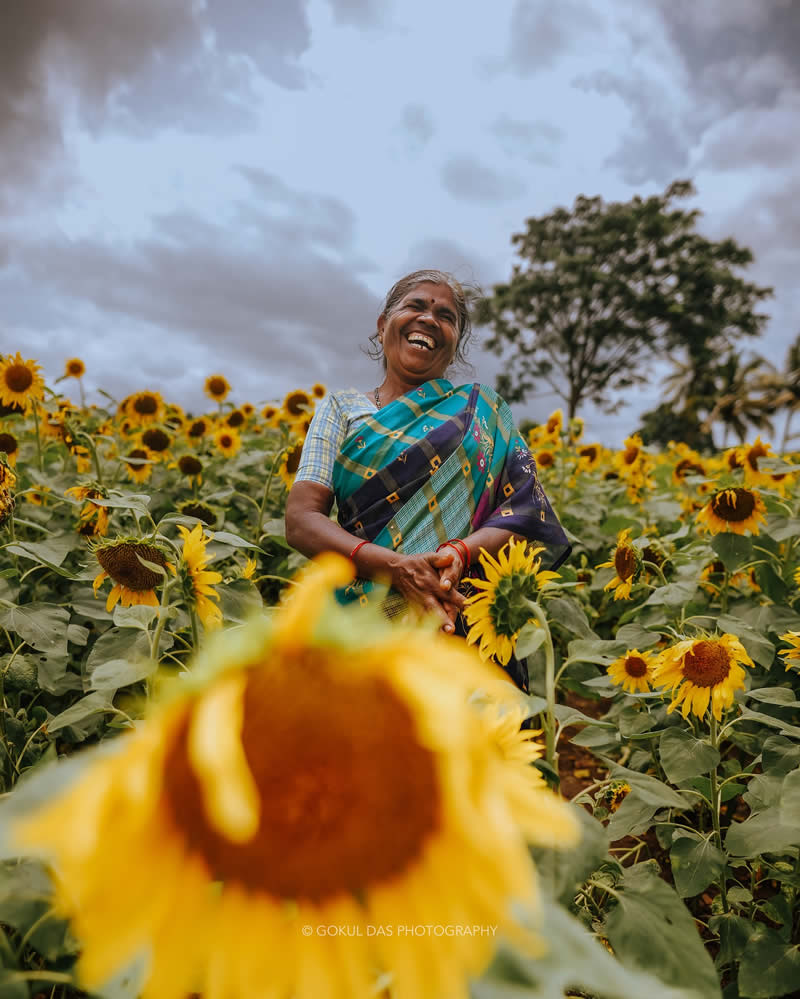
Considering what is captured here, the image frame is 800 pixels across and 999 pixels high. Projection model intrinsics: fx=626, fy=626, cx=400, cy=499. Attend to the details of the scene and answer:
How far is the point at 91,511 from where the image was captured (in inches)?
80.5

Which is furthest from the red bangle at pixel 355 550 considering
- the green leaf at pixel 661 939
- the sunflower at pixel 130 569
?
the green leaf at pixel 661 939

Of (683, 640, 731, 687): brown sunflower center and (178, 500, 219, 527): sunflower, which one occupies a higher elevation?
(178, 500, 219, 527): sunflower

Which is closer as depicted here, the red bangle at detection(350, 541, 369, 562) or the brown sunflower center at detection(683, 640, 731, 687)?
the brown sunflower center at detection(683, 640, 731, 687)

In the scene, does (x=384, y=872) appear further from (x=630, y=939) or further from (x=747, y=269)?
(x=747, y=269)

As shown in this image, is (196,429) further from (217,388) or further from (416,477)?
(416,477)

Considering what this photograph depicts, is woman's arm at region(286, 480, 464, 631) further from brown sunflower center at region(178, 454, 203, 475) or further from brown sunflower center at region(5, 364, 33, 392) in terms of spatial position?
brown sunflower center at region(5, 364, 33, 392)

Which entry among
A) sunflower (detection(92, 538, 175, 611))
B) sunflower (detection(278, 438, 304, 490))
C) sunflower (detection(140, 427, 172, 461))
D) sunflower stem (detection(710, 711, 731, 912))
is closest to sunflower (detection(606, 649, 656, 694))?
sunflower stem (detection(710, 711, 731, 912))

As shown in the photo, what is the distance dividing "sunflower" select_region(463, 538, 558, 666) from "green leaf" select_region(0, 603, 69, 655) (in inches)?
36.1

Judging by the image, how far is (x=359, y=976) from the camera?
1.20ft

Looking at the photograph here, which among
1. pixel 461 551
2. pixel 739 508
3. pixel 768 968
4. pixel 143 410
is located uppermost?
pixel 143 410

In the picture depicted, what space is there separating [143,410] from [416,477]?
239 cm

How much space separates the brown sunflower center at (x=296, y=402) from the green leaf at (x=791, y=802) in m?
2.91

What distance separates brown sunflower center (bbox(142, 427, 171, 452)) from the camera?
3.11 meters

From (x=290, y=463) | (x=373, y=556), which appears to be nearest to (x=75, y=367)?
(x=290, y=463)
